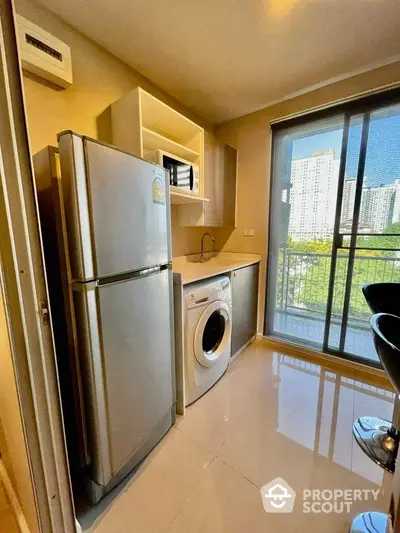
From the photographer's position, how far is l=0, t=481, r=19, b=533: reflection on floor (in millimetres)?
981

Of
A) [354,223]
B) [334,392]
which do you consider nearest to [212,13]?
[354,223]

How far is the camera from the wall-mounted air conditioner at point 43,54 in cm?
116

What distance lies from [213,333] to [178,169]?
4.59 feet

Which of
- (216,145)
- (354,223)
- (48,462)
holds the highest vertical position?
(216,145)

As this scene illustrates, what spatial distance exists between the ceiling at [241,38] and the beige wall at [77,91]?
7 cm

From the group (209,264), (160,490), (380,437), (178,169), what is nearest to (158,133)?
(178,169)

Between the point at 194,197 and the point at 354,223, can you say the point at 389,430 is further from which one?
the point at 194,197

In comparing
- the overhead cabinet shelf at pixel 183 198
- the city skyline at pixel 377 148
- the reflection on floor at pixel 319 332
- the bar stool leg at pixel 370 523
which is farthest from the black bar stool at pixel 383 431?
the overhead cabinet shelf at pixel 183 198

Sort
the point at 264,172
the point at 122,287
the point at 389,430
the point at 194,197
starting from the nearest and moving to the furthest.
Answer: the point at 122,287, the point at 389,430, the point at 194,197, the point at 264,172

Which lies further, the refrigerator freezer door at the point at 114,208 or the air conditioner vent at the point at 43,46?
the air conditioner vent at the point at 43,46

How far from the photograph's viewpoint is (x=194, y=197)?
203 centimetres

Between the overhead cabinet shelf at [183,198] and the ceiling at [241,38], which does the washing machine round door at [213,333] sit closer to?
the overhead cabinet shelf at [183,198]

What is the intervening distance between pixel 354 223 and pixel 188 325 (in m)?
1.73

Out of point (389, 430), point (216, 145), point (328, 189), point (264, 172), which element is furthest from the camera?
point (216, 145)
